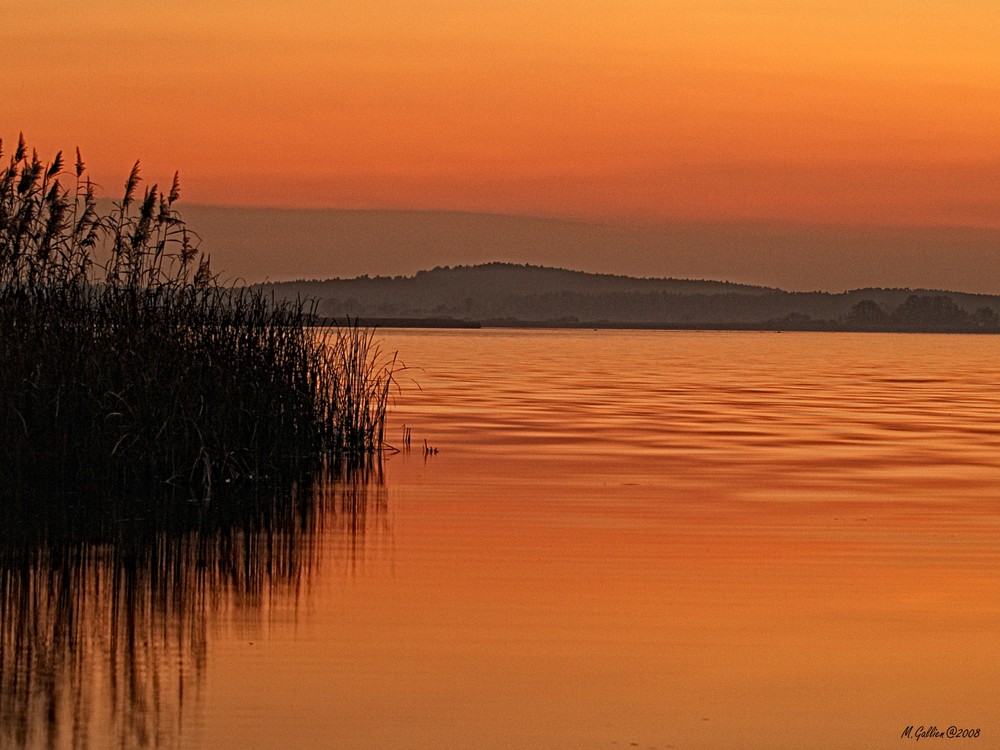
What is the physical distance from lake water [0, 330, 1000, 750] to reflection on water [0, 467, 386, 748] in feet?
0.09

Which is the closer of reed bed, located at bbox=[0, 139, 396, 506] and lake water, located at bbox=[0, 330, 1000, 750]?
lake water, located at bbox=[0, 330, 1000, 750]

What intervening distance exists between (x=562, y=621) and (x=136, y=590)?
2.64 metres

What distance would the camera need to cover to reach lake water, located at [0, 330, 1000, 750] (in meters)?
7.00

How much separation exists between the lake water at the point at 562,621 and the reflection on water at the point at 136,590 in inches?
1.1

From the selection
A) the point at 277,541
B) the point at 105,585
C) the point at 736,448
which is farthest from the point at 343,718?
the point at 736,448

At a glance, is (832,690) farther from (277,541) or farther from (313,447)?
(313,447)

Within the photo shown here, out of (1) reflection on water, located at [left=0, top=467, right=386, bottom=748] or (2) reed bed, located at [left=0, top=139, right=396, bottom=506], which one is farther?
(2) reed bed, located at [left=0, top=139, right=396, bottom=506]

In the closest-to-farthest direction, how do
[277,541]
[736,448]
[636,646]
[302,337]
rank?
[636,646], [277,541], [302,337], [736,448]

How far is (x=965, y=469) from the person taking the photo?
18.2 m

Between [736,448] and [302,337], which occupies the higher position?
[302,337]

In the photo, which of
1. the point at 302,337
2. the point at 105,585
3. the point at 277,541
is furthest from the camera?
the point at 302,337

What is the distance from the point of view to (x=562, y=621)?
361 inches

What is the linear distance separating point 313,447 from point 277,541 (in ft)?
20.8

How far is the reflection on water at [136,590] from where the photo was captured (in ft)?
23.1
